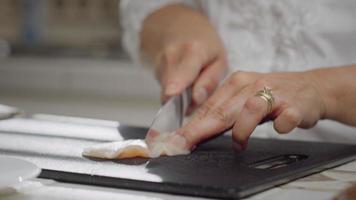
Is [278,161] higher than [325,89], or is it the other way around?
[325,89]

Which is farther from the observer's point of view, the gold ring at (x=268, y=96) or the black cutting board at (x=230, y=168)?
the gold ring at (x=268, y=96)

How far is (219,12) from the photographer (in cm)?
137

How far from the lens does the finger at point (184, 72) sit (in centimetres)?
115

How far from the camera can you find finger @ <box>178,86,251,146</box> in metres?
0.90

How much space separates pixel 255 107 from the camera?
88cm

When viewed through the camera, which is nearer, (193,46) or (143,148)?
(143,148)

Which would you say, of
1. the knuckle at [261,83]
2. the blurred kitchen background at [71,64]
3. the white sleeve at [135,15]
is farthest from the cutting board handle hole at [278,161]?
the blurred kitchen background at [71,64]

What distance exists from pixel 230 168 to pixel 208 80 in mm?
444

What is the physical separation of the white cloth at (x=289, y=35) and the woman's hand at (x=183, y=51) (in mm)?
49

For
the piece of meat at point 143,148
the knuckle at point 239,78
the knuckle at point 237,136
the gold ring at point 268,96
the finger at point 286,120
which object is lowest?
the piece of meat at point 143,148

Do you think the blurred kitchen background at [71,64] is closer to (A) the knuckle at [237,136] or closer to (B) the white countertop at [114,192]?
(A) the knuckle at [237,136]

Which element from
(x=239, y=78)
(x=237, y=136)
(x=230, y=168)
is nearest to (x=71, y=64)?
(x=239, y=78)

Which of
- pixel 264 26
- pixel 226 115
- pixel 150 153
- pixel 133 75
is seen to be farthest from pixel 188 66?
pixel 133 75

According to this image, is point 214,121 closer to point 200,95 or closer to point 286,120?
point 286,120
